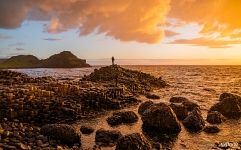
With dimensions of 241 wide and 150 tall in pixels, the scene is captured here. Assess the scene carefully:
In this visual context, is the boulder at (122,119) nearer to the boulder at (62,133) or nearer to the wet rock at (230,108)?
the boulder at (62,133)

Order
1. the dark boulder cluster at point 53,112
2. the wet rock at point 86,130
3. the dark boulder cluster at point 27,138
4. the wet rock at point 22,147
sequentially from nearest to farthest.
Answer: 1. the wet rock at point 22,147
2. the dark boulder cluster at point 27,138
3. the dark boulder cluster at point 53,112
4. the wet rock at point 86,130

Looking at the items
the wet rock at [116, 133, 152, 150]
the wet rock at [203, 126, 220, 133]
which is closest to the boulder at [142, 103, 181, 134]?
the wet rock at [203, 126, 220, 133]

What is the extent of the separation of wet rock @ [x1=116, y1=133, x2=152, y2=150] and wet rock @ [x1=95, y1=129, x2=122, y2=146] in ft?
5.49

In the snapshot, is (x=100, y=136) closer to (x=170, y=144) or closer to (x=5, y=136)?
(x=170, y=144)

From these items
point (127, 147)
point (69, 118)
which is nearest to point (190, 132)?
point (127, 147)

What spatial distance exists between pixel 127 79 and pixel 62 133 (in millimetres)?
30353

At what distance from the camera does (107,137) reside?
1900 cm

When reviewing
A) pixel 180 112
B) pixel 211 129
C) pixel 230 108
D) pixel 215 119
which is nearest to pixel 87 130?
pixel 180 112

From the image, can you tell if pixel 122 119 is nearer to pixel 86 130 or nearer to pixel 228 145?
pixel 86 130

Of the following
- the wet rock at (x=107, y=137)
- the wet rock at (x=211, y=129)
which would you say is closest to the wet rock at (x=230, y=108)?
the wet rock at (x=211, y=129)

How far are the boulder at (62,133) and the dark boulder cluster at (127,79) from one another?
80.5ft

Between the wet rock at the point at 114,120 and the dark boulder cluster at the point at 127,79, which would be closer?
the wet rock at the point at 114,120

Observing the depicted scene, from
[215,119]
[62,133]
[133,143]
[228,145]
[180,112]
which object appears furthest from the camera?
[180,112]

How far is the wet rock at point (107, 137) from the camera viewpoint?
719 inches
